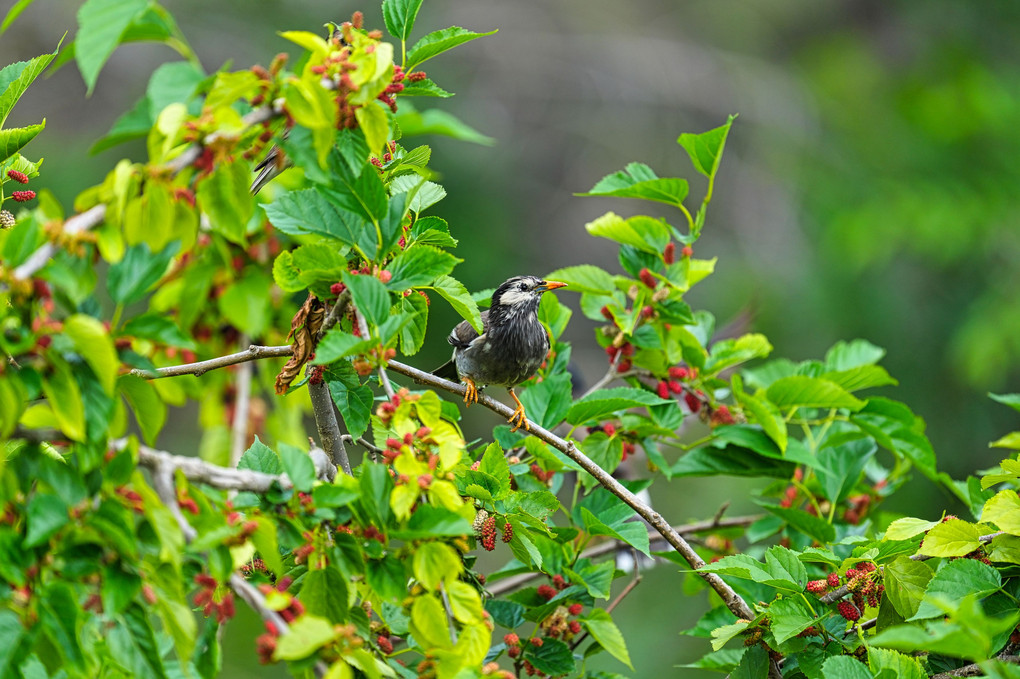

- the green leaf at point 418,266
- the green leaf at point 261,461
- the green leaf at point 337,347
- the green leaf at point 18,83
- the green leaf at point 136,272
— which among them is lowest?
the green leaf at point 261,461

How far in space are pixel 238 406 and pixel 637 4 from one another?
387 inches

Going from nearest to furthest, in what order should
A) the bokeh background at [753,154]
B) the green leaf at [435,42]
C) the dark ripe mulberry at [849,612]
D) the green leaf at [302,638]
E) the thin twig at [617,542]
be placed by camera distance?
the green leaf at [302,638] → the green leaf at [435,42] → the dark ripe mulberry at [849,612] → the thin twig at [617,542] → the bokeh background at [753,154]

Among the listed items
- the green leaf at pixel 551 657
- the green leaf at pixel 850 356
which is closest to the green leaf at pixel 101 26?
the green leaf at pixel 551 657

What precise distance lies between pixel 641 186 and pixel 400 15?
0.80m

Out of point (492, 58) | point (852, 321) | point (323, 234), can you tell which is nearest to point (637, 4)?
point (492, 58)

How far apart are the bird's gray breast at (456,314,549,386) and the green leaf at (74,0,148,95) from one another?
5.56 ft

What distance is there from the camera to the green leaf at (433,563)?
4.28 feet

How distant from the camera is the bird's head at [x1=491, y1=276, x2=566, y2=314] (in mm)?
3090

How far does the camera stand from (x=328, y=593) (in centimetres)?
135

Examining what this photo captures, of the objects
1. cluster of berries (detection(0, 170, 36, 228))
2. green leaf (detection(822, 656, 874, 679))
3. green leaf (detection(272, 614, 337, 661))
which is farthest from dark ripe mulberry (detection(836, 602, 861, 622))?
cluster of berries (detection(0, 170, 36, 228))

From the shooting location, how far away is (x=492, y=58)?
9.13 metres

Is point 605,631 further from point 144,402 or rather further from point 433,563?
point 144,402

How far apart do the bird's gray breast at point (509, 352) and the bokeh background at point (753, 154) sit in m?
1.74

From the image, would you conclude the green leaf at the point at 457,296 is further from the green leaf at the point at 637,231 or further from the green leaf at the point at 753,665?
the green leaf at the point at 753,665
